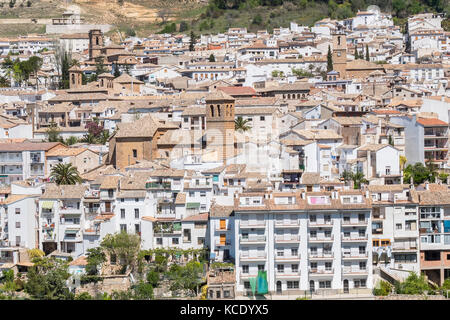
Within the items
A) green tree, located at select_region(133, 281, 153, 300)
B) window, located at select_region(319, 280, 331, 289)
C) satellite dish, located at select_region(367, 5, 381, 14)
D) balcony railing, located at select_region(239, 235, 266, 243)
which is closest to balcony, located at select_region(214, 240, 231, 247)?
balcony railing, located at select_region(239, 235, 266, 243)

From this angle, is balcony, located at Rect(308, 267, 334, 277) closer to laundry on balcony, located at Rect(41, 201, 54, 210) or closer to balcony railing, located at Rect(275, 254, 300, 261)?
balcony railing, located at Rect(275, 254, 300, 261)

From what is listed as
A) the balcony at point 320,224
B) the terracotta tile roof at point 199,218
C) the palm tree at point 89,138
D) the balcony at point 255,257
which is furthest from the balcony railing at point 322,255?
the palm tree at point 89,138

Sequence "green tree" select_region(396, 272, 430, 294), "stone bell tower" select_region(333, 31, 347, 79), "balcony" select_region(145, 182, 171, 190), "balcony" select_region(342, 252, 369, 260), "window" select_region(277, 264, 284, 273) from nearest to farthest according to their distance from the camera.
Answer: "green tree" select_region(396, 272, 430, 294)
"window" select_region(277, 264, 284, 273)
"balcony" select_region(342, 252, 369, 260)
"balcony" select_region(145, 182, 171, 190)
"stone bell tower" select_region(333, 31, 347, 79)

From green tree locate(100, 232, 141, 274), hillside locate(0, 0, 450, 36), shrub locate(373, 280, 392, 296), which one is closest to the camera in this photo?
shrub locate(373, 280, 392, 296)

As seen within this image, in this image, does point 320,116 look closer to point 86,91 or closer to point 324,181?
point 324,181

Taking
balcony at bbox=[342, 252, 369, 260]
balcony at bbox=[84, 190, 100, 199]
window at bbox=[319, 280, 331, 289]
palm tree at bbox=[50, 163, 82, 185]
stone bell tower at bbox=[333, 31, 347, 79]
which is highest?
stone bell tower at bbox=[333, 31, 347, 79]

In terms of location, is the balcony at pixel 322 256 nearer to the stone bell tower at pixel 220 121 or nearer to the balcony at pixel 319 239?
the balcony at pixel 319 239

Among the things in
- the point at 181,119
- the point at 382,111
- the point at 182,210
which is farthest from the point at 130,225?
the point at 382,111
